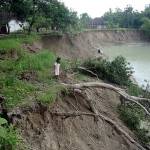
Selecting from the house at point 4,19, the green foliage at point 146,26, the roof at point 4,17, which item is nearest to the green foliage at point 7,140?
the house at point 4,19

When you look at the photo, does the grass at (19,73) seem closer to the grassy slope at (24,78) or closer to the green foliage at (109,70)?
the grassy slope at (24,78)

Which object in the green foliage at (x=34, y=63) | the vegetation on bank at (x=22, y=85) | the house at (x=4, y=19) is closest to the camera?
the vegetation on bank at (x=22, y=85)

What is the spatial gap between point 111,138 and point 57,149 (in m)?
3.22

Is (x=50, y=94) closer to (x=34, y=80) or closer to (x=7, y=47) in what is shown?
(x=34, y=80)

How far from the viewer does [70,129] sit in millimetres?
12469

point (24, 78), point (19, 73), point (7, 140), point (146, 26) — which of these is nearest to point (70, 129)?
point (24, 78)

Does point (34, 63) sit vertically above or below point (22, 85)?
above

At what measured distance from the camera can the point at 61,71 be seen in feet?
55.6

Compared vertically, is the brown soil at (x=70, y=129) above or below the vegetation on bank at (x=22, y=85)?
below

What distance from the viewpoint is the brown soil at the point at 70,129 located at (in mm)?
10828

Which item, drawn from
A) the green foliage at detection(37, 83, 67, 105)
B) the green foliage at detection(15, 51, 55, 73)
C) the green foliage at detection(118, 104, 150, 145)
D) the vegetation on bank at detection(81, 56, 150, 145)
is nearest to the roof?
the vegetation on bank at detection(81, 56, 150, 145)

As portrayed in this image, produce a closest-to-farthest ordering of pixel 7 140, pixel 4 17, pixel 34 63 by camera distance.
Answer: pixel 7 140, pixel 34 63, pixel 4 17

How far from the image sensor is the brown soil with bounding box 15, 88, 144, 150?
10.8 metres

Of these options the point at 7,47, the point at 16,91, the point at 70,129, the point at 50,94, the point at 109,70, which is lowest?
the point at 70,129
